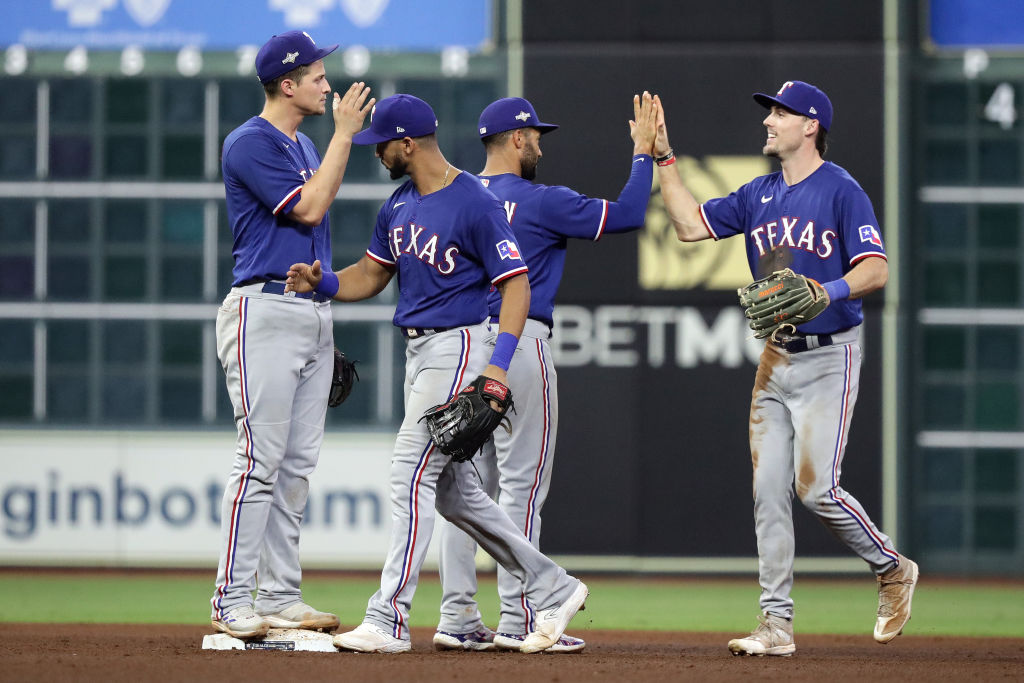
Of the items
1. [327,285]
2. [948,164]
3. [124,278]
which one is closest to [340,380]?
[327,285]

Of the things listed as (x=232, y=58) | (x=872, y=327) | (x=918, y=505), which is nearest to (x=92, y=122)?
(x=232, y=58)

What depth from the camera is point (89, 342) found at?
1005 cm

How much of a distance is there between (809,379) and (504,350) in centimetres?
124

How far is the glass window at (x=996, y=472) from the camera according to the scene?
32.8 ft

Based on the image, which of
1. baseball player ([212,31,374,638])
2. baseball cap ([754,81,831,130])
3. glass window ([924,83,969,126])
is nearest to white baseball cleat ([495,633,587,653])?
baseball player ([212,31,374,638])

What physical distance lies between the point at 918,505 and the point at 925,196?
2.17 m

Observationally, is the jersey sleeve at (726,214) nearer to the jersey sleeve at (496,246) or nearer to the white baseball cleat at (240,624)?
the jersey sleeve at (496,246)

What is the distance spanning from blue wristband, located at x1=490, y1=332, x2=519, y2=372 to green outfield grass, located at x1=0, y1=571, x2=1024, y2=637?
244 cm

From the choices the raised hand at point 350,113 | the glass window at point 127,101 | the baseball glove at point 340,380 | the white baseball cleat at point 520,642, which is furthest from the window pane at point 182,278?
the white baseball cleat at point 520,642

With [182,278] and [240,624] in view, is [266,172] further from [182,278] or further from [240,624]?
[182,278]

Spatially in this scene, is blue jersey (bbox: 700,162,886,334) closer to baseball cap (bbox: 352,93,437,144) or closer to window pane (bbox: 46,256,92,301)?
baseball cap (bbox: 352,93,437,144)

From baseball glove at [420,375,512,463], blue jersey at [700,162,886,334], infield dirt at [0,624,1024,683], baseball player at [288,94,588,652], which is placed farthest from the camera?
blue jersey at [700,162,886,334]

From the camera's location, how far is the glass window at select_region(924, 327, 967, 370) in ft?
33.0

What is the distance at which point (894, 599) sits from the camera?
540 cm
